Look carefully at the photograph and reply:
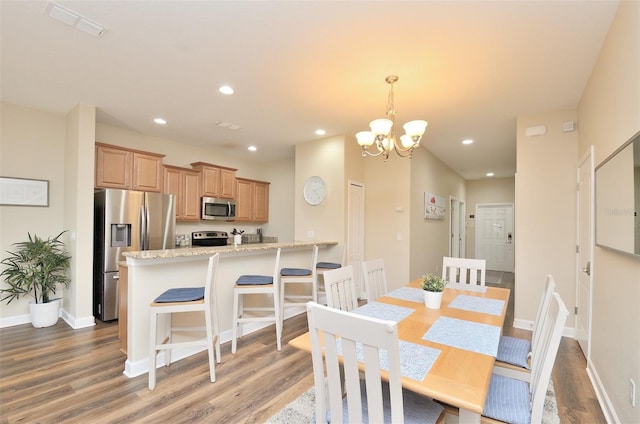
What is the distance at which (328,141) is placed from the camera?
4785 mm

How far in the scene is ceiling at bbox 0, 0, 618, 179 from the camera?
1971 millimetres

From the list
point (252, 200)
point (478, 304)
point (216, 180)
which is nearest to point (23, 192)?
point (216, 180)

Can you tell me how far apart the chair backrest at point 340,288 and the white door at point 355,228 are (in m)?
2.31

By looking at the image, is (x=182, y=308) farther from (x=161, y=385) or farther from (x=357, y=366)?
(x=357, y=366)

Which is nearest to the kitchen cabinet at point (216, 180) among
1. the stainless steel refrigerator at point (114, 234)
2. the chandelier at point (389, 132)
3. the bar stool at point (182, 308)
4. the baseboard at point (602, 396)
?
the stainless steel refrigerator at point (114, 234)

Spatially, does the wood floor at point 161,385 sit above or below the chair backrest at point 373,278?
below

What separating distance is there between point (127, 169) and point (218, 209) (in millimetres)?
1653

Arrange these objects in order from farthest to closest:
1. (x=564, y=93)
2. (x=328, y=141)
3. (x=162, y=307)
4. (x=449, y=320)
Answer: (x=328, y=141), (x=564, y=93), (x=162, y=307), (x=449, y=320)

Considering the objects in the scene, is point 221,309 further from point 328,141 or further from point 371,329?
point 328,141

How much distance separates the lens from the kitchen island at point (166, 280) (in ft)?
8.05

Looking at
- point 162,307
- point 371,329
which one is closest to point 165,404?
point 162,307

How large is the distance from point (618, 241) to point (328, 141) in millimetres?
3657

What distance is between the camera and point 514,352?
1854mm

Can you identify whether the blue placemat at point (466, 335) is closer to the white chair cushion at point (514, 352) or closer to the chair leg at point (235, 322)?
the white chair cushion at point (514, 352)
